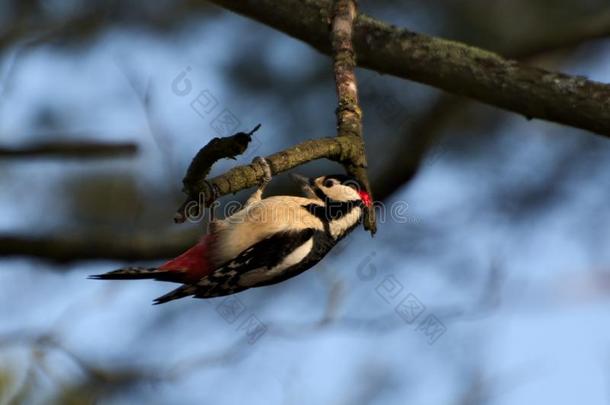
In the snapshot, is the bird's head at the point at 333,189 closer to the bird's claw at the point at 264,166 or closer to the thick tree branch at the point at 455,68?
the thick tree branch at the point at 455,68

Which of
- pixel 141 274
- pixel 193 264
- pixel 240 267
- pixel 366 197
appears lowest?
pixel 141 274

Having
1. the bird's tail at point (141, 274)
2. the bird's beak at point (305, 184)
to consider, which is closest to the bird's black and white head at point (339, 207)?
the bird's beak at point (305, 184)

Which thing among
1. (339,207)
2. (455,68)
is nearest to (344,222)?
(339,207)

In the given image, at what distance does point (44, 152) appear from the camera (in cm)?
488

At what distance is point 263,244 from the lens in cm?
416

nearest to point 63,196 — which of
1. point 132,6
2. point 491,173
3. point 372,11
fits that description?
point 132,6

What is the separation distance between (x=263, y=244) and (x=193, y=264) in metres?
0.33

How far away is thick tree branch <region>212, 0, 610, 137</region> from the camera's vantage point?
4172mm

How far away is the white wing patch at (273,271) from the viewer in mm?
4020

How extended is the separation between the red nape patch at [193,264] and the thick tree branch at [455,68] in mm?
1161

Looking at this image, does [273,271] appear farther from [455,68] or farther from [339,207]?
[455,68]

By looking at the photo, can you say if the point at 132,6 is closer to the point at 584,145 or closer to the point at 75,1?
the point at 75,1

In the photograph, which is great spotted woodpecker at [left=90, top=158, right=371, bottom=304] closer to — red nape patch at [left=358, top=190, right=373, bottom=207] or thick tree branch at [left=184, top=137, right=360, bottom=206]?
red nape patch at [left=358, top=190, right=373, bottom=207]

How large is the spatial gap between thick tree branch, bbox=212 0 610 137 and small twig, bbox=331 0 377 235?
15.5 inches
